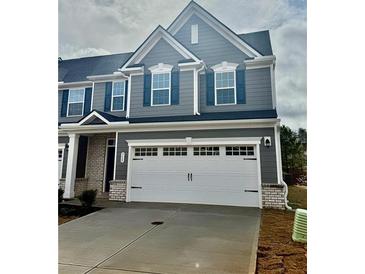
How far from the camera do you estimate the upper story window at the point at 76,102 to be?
7.07m

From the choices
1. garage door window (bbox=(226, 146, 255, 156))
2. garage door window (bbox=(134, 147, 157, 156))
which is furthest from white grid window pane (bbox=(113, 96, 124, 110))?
garage door window (bbox=(226, 146, 255, 156))

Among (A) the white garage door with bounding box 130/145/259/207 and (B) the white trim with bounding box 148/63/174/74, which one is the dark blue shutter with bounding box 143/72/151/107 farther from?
(A) the white garage door with bounding box 130/145/259/207

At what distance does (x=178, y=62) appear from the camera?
6.04 m

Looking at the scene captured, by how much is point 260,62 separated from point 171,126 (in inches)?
100

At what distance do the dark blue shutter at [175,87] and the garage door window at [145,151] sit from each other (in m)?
1.26

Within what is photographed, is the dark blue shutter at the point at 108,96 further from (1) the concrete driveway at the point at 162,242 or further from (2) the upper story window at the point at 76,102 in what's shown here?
(1) the concrete driveway at the point at 162,242

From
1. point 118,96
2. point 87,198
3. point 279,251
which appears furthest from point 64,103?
point 279,251

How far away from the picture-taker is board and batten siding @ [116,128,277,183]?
491 centimetres

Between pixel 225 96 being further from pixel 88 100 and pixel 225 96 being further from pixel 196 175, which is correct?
pixel 88 100

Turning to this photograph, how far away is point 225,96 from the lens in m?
5.72

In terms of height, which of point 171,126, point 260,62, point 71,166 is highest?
point 260,62
